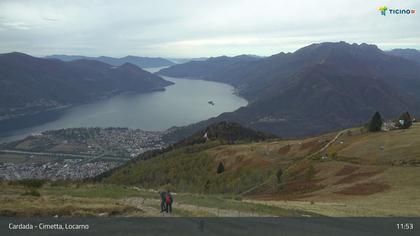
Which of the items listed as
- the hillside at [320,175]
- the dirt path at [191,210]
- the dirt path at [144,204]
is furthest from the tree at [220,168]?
the dirt path at [191,210]

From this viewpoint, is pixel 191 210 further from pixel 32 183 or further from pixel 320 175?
pixel 320 175

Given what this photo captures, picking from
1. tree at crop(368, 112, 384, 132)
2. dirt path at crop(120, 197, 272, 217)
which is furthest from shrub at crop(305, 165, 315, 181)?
tree at crop(368, 112, 384, 132)

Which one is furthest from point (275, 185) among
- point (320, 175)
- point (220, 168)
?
point (220, 168)

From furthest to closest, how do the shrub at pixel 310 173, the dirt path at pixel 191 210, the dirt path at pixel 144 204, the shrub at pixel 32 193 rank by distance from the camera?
the shrub at pixel 310 173, the shrub at pixel 32 193, the dirt path at pixel 191 210, the dirt path at pixel 144 204

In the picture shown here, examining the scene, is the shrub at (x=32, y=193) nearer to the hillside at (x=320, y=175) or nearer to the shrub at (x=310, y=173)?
the hillside at (x=320, y=175)

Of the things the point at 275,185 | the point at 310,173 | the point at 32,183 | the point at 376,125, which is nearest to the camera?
the point at 32,183

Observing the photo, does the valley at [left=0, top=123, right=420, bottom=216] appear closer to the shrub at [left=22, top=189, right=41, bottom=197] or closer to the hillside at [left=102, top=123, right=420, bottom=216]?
the hillside at [left=102, top=123, right=420, bottom=216]

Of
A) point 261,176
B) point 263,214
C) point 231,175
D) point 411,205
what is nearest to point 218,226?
point 263,214

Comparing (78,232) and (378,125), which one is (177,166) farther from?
(78,232)

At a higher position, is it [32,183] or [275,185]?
[32,183]
